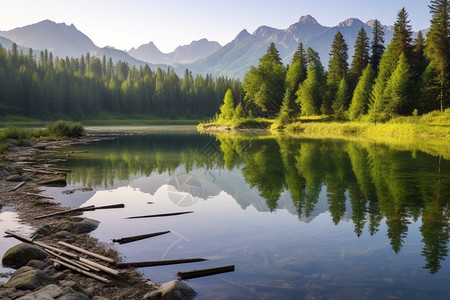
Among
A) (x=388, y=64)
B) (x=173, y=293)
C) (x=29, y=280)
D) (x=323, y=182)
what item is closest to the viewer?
(x=29, y=280)

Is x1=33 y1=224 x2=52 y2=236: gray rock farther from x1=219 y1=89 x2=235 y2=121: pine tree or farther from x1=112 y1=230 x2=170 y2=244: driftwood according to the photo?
x1=219 y1=89 x2=235 y2=121: pine tree

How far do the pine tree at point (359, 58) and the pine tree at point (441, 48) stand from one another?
773 inches

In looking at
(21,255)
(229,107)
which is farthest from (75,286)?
(229,107)

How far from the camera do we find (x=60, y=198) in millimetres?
20750

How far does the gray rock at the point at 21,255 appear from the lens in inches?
447

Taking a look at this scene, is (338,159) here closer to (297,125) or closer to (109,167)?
(109,167)

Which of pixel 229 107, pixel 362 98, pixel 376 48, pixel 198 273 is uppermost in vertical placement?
pixel 376 48

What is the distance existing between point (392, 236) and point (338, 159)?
24.1 m

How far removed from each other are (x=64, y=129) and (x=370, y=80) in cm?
6744

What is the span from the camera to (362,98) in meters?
87.8

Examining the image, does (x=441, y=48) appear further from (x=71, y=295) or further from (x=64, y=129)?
(x=71, y=295)

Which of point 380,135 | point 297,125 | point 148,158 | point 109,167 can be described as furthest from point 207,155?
point 297,125

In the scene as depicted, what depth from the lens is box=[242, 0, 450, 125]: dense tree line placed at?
7888cm

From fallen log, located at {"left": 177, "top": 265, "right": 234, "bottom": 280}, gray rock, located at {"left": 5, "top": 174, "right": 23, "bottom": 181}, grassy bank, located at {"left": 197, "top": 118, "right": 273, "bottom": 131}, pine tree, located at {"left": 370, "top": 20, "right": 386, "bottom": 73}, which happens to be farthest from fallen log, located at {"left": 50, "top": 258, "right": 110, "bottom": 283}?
pine tree, located at {"left": 370, "top": 20, "right": 386, "bottom": 73}
